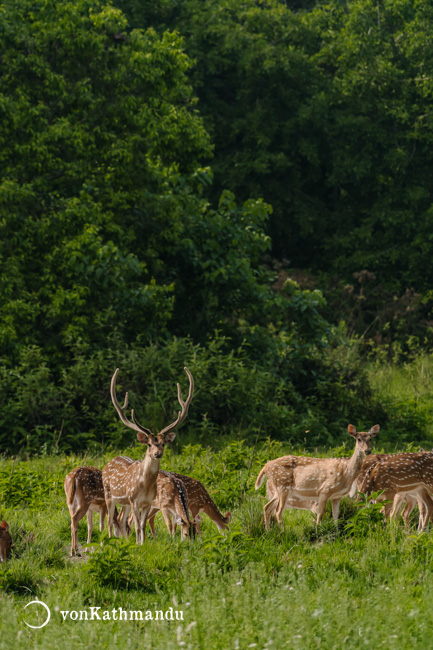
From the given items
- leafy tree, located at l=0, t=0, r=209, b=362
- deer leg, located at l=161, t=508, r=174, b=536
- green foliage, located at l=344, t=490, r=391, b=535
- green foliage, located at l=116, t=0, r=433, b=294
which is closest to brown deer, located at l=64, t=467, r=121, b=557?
deer leg, located at l=161, t=508, r=174, b=536

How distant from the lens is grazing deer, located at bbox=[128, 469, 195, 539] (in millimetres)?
7695

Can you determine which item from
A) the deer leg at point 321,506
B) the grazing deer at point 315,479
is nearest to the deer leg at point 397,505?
the grazing deer at point 315,479

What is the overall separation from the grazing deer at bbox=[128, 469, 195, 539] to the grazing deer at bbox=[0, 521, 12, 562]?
3.89 ft

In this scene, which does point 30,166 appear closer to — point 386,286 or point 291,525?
point 291,525

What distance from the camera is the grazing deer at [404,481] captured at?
27.2ft

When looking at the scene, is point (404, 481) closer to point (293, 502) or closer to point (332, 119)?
point (293, 502)

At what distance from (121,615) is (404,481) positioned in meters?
3.12

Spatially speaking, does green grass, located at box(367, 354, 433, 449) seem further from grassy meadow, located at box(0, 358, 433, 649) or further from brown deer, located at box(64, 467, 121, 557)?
brown deer, located at box(64, 467, 121, 557)

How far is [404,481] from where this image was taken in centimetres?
829

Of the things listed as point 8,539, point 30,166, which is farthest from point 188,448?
point 30,166

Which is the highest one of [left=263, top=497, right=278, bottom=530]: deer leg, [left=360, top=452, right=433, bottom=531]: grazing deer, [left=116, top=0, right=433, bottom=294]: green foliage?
[left=116, top=0, right=433, bottom=294]: green foliage

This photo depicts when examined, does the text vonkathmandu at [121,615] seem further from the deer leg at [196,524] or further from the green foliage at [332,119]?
the green foliage at [332,119]

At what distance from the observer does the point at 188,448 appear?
1268 cm

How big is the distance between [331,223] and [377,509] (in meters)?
22.5
